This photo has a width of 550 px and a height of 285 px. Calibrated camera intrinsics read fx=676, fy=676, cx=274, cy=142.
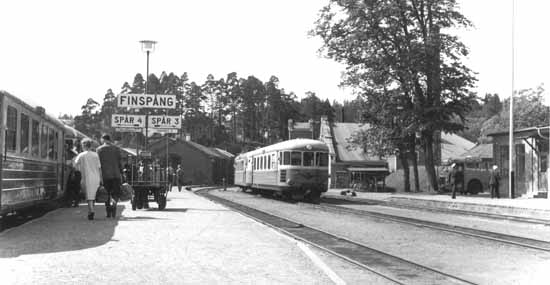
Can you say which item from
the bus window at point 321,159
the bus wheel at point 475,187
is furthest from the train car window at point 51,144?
the bus wheel at point 475,187

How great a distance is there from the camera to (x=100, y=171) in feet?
43.9

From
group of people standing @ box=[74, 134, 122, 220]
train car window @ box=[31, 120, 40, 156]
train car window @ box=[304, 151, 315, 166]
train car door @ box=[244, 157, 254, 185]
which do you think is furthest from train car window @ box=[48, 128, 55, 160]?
train car door @ box=[244, 157, 254, 185]

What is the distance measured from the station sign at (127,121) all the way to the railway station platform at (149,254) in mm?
11430

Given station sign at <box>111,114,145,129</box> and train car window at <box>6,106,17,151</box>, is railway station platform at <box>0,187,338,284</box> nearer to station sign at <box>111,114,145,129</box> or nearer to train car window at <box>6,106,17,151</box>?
train car window at <box>6,106,17,151</box>

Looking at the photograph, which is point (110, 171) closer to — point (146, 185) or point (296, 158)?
point (146, 185)

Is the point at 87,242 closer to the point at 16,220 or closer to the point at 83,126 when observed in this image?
the point at 16,220

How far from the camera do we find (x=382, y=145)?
43.3 m

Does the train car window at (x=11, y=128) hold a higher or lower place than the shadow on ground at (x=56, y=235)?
higher

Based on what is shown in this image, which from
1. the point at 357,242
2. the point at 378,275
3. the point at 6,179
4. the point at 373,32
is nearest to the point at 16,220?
the point at 6,179

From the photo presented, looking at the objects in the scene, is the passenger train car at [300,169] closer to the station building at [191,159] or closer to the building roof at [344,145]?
the building roof at [344,145]

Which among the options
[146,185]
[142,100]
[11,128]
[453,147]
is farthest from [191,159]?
[11,128]

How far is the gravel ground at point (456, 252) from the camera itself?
844 centimetres

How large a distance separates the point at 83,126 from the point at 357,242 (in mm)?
107899

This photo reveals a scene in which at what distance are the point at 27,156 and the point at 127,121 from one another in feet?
40.6
